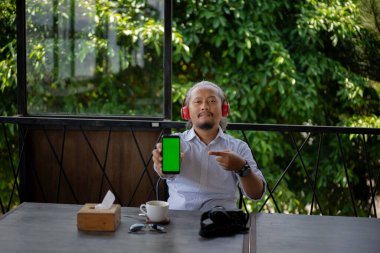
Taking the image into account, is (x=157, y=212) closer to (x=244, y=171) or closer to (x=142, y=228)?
(x=142, y=228)

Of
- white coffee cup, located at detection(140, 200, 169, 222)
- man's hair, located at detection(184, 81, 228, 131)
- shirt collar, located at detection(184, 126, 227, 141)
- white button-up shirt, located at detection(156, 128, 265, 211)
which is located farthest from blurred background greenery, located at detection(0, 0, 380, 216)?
white coffee cup, located at detection(140, 200, 169, 222)

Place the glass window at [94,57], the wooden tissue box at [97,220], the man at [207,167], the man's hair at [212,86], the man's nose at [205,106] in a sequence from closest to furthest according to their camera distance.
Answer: the wooden tissue box at [97,220] → the man at [207,167] → the man's nose at [205,106] → the man's hair at [212,86] → the glass window at [94,57]

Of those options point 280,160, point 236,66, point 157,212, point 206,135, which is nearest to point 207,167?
point 206,135

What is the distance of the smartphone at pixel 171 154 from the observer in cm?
211

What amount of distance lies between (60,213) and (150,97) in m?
1.60

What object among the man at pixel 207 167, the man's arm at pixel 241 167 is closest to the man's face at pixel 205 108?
the man at pixel 207 167

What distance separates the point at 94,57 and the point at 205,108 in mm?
1330

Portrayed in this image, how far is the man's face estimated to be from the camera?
2.46 metres

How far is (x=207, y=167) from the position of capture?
240 centimetres

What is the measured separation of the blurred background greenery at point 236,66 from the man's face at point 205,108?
3.18ft

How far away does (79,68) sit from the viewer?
11.7ft

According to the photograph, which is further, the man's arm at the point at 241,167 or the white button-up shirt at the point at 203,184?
the white button-up shirt at the point at 203,184

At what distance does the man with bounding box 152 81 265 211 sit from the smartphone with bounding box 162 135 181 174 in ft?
0.22

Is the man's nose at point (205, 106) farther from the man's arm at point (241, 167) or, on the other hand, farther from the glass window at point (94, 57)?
the glass window at point (94, 57)
